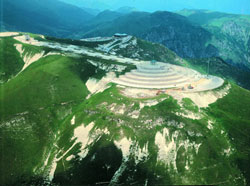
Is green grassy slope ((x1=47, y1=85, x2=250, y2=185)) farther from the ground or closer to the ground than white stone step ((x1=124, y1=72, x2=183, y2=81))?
closer to the ground

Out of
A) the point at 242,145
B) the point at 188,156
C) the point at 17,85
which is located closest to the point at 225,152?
the point at 242,145

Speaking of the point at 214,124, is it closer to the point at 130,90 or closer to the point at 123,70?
the point at 130,90

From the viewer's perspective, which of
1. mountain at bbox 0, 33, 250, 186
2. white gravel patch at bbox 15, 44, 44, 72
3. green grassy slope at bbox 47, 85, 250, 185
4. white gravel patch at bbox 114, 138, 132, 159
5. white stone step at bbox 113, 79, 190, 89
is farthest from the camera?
white gravel patch at bbox 15, 44, 44, 72

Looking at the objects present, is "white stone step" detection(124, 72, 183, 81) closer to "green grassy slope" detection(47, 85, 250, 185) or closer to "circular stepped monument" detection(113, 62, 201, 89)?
"circular stepped monument" detection(113, 62, 201, 89)

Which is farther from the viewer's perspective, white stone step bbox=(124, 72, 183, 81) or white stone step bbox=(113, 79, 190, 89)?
white stone step bbox=(124, 72, 183, 81)

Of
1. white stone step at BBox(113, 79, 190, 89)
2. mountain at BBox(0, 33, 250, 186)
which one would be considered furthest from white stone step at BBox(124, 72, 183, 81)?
mountain at BBox(0, 33, 250, 186)

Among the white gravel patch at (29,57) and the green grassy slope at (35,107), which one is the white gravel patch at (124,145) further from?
the white gravel patch at (29,57)
